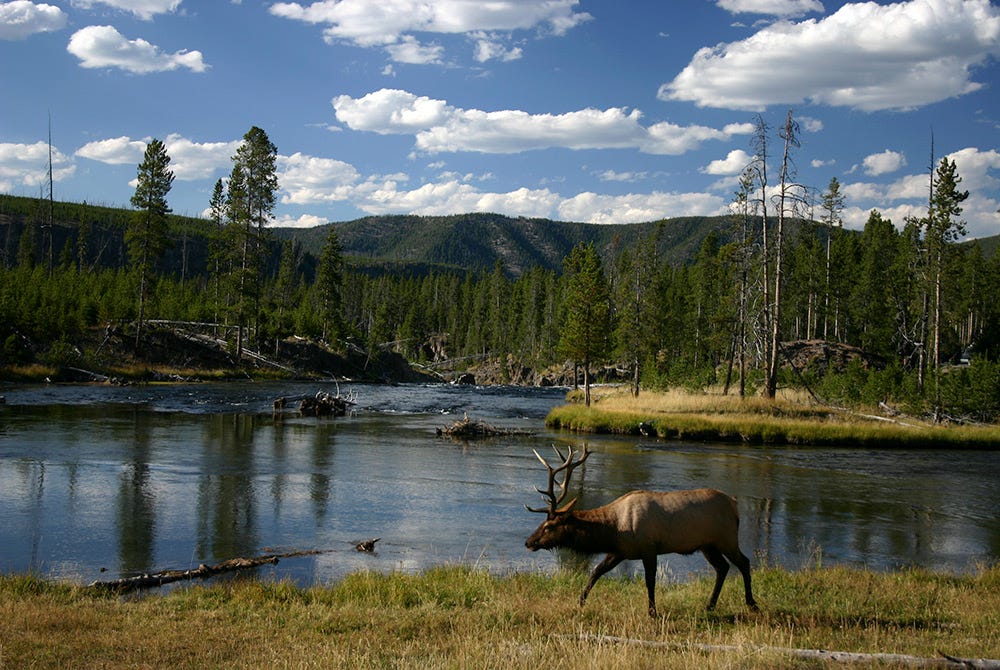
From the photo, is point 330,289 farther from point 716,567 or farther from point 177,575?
point 716,567

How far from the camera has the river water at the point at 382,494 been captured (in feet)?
47.9

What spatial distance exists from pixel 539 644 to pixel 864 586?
6.34 m

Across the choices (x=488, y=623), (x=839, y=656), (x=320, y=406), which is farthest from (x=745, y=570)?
(x=320, y=406)

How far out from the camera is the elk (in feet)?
32.0

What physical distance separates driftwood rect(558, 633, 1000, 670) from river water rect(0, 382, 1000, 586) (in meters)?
5.48

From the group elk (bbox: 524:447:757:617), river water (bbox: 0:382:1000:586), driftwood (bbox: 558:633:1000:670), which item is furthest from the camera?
river water (bbox: 0:382:1000:586)

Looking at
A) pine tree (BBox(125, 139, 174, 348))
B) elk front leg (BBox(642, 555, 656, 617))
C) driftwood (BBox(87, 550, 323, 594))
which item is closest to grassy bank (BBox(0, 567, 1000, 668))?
elk front leg (BBox(642, 555, 656, 617))

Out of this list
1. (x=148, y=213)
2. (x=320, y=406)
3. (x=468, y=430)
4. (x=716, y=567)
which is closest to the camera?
(x=716, y=567)

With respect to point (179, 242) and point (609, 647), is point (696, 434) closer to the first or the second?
point (609, 647)

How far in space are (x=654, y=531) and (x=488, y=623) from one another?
93.3 inches

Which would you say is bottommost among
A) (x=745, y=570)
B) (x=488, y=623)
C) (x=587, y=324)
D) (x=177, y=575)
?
(x=177, y=575)

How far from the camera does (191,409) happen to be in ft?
133

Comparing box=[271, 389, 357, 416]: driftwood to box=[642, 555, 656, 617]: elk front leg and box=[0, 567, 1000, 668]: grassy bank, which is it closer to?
box=[0, 567, 1000, 668]: grassy bank

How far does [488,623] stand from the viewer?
9.20 meters
